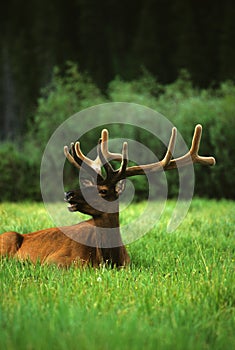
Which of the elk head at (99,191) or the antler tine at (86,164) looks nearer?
the elk head at (99,191)

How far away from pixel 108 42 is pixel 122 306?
122 feet

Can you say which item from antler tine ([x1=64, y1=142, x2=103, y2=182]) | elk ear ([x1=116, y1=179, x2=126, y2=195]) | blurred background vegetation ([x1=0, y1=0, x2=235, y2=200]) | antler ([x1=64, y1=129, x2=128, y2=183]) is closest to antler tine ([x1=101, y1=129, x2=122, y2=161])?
antler ([x1=64, y1=129, x2=128, y2=183])

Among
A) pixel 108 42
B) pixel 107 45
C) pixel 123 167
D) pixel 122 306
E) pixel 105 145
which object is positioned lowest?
pixel 122 306

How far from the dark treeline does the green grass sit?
29273 mm

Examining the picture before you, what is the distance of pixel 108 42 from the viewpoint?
3981 cm

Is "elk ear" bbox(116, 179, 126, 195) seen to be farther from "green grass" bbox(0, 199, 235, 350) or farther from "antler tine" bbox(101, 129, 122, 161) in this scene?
"green grass" bbox(0, 199, 235, 350)

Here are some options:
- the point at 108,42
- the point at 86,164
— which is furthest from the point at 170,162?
the point at 108,42

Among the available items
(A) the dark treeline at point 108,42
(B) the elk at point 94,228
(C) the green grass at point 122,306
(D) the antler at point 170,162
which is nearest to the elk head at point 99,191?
(B) the elk at point 94,228

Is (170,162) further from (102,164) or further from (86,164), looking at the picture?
(86,164)

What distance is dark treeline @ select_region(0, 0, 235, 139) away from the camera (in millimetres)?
35469

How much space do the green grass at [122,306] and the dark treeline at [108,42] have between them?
96.0 ft

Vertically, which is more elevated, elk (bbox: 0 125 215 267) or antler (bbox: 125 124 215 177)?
antler (bbox: 125 124 215 177)

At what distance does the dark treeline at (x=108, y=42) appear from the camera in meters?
35.5

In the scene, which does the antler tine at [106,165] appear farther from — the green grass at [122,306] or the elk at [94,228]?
the green grass at [122,306]
